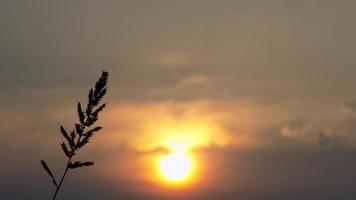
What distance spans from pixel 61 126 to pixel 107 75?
1.03 metres

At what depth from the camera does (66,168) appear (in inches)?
386

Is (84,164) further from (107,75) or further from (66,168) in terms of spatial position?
(107,75)

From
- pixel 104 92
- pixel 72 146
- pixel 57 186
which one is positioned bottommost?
pixel 57 186

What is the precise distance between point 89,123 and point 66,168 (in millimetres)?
716

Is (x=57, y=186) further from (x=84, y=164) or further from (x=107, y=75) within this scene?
(x=107, y=75)

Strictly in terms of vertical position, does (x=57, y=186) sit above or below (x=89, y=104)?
below

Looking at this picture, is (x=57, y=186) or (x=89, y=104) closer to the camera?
(x=57, y=186)

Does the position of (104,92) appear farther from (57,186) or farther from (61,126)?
(57,186)

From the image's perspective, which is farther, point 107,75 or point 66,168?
point 107,75

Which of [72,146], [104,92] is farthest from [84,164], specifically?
[104,92]

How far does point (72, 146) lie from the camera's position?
10.1m

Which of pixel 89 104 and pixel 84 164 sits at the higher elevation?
pixel 89 104

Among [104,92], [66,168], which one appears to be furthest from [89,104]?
[66,168]

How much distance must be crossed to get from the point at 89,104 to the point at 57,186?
1290 millimetres
